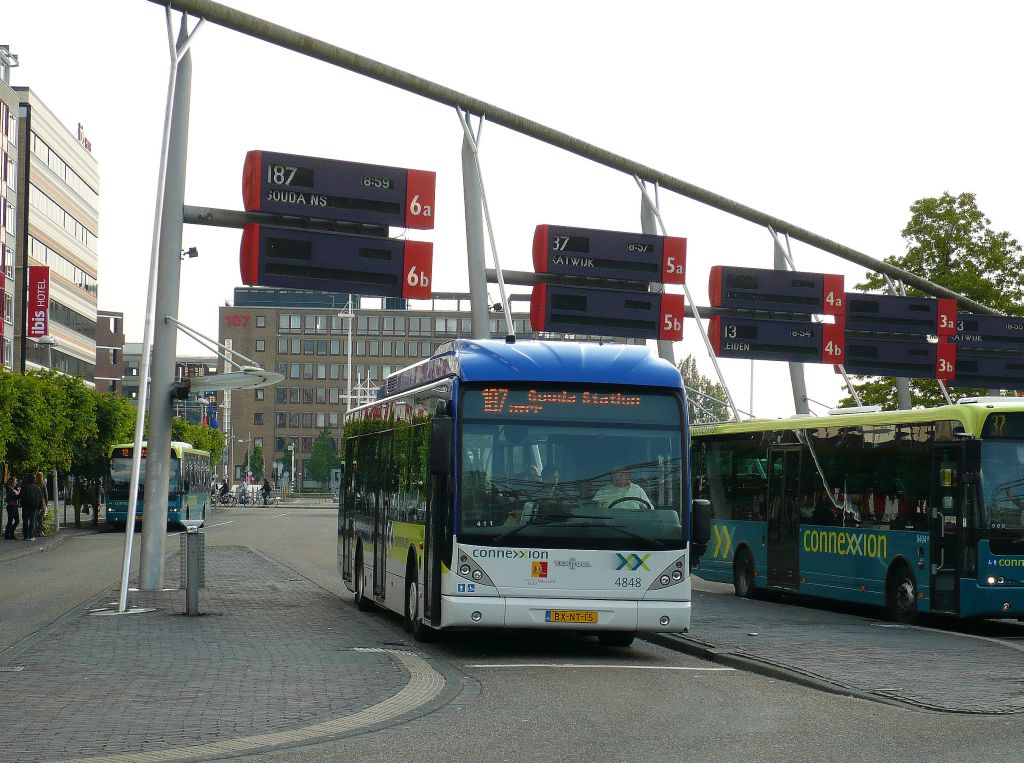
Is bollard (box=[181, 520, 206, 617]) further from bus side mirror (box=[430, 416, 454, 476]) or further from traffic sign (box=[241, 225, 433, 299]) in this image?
bus side mirror (box=[430, 416, 454, 476])

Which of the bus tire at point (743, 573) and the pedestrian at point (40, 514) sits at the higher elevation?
the pedestrian at point (40, 514)

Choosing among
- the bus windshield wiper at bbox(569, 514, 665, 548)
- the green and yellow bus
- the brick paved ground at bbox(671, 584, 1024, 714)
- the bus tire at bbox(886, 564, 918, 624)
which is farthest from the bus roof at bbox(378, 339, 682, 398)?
the bus tire at bbox(886, 564, 918, 624)

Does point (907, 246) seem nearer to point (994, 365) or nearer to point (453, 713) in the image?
point (994, 365)

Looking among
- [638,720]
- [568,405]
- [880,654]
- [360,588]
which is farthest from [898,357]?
[638,720]

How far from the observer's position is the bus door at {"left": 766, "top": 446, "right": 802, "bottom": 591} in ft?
73.5

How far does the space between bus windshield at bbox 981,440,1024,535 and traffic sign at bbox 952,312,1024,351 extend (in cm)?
1681

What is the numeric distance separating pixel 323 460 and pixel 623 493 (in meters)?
133

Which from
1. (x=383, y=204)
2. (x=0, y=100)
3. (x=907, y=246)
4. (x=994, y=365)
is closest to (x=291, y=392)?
(x=0, y=100)

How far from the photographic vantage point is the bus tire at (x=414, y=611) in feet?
51.8

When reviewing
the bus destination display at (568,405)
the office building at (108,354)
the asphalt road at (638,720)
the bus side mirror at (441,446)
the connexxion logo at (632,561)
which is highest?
the office building at (108,354)

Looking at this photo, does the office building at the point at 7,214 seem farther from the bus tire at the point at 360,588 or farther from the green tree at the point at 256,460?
the green tree at the point at 256,460

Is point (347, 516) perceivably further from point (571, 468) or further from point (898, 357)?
point (898, 357)

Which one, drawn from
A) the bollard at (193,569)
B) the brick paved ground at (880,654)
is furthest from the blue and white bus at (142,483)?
the brick paved ground at (880,654)

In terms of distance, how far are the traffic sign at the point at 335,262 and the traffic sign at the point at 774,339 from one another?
9186 millimetres
